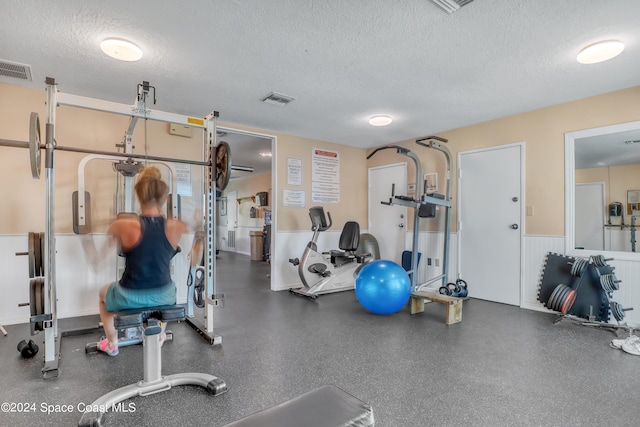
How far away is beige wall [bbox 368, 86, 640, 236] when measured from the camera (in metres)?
3.52

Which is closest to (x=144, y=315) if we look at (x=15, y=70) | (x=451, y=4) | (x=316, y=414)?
(x=316, y=414)

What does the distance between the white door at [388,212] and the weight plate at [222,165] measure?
11.4ft

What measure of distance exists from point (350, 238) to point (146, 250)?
344 cm

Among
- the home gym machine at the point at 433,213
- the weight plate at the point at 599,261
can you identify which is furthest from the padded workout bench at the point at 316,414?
the weight plate at the point at 599,261

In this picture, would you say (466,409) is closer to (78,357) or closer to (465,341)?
(465,341)

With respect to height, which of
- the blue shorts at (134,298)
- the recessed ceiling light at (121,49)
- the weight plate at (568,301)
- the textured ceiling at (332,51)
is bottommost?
the weight plate at (568,301)

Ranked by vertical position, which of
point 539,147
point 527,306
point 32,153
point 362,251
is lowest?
point 527,306

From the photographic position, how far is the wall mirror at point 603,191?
3.65 meters

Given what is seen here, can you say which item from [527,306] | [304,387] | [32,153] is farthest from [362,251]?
[32,153]

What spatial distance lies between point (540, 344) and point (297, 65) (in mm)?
3274

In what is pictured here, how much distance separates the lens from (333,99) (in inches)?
149

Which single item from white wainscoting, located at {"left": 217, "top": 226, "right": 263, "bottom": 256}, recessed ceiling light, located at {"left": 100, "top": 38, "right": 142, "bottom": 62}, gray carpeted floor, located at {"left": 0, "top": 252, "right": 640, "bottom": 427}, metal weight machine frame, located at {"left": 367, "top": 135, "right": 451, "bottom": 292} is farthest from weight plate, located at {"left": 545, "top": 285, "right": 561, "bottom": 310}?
white wainscoting, located at {"left": 217, "top": 226, "right": 263, "bottom": 256}

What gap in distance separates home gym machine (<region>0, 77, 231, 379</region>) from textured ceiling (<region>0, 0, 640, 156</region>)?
19.3 inches

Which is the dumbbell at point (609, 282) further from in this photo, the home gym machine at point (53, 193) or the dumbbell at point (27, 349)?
the dumbbell at point (27, 349)
